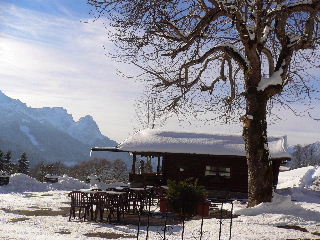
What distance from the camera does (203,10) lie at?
44.7ft

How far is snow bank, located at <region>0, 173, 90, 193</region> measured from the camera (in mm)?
23947

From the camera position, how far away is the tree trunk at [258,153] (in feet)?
46.0

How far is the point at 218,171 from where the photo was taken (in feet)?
83.1

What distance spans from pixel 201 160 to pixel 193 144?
1135mm

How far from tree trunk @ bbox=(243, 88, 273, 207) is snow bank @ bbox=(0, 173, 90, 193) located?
47.9 ft

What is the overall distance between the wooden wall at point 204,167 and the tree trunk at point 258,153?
1020 cm

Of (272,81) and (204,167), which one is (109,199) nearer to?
(272,81)

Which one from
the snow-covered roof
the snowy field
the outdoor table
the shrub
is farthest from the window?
the shrub

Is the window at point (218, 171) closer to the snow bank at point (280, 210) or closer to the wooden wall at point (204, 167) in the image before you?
the wooden wall at point (204, 167)

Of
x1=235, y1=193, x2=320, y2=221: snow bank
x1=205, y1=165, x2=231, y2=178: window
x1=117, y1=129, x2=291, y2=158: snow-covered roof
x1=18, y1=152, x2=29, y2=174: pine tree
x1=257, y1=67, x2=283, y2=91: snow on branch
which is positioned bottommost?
x1=18, y1=152, x2=29, y2=174: pine tree

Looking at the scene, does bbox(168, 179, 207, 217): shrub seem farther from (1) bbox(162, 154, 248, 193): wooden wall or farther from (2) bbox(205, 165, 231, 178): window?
(2) bbox(205, 165, 231, 178): window

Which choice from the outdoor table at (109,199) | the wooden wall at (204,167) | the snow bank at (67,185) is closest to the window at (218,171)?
the wooden wall at (204,167)

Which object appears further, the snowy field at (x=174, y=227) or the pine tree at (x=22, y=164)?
the pine tree at (x=22, y=164)

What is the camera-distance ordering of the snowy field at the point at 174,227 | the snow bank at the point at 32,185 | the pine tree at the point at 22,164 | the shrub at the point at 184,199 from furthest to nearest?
the pine tree at the point at 22,164 < the snow bank at the point at 32,185 < the snowy field at the point at 174,227 < the shrub at the point at 184,199
